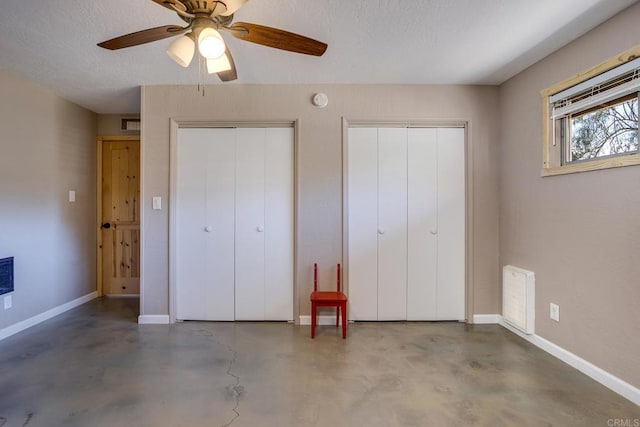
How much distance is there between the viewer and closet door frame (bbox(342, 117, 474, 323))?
2926mm

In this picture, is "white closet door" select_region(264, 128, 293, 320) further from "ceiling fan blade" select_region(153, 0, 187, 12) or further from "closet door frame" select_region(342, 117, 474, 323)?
"ceiling fan blade" select_region(153, 0, 187, 12)

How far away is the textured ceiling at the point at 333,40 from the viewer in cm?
181

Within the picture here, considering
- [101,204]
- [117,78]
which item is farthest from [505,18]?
[101,204]

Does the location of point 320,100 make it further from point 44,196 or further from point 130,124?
point 44,196

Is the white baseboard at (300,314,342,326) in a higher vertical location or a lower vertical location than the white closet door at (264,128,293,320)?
lower

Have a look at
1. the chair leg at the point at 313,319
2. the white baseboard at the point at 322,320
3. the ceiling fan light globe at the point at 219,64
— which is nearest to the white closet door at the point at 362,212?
the white baseboard at the point at 322,320

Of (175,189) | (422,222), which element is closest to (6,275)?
(175,189)

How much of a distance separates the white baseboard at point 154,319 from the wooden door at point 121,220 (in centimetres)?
120

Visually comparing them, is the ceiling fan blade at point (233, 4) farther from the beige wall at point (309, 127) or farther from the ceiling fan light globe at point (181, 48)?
the beige wall at point (309, 127)

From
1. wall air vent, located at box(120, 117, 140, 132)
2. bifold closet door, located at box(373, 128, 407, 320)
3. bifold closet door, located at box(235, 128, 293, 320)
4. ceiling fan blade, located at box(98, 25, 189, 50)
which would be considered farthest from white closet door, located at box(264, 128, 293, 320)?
wall air vent, located at box(120, 117, 140, 132)

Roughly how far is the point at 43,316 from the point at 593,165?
Answer: 4.87 meters

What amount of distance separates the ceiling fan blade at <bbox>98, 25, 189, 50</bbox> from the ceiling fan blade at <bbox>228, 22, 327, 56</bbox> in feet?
0.89

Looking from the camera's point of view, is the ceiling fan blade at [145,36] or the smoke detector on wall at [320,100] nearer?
the ceiling fan blade at [145,36]

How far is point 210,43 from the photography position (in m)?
1.47
